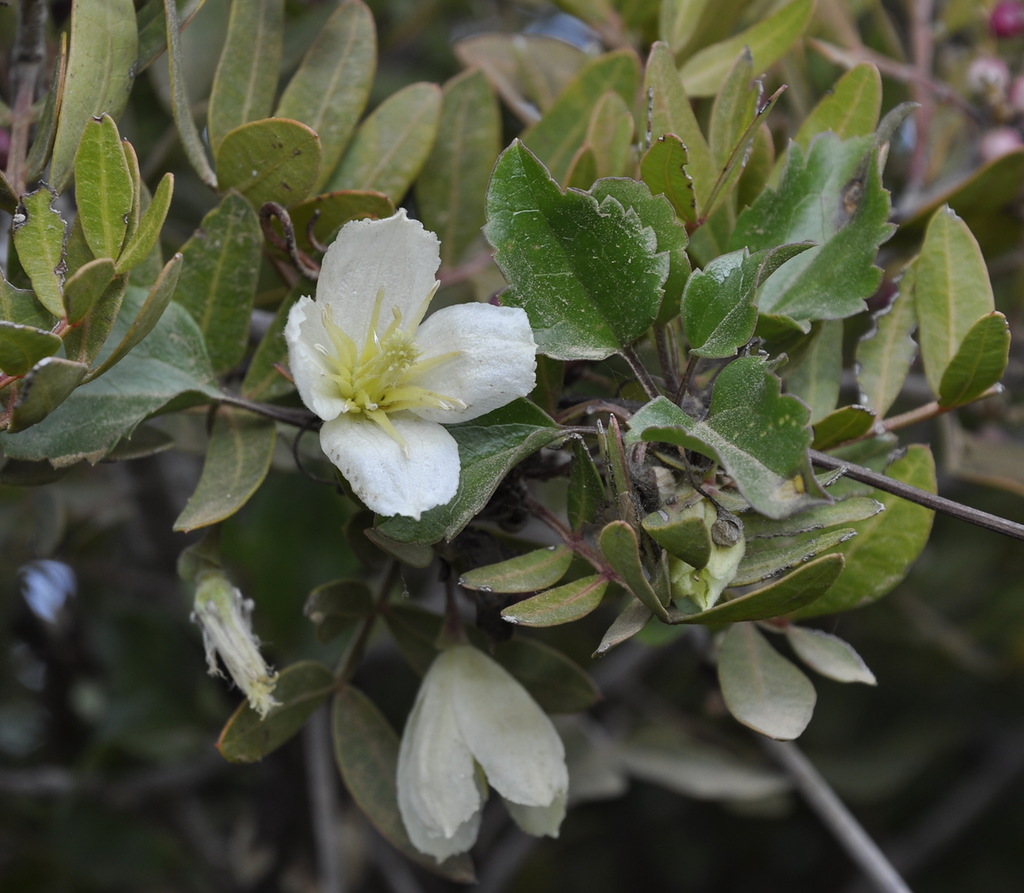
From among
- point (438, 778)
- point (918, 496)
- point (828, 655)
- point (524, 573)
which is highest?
point (918, 496)

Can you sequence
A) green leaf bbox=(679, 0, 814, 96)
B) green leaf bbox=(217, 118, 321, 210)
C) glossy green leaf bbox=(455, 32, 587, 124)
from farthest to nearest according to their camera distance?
glossy green leaf bbox=(455, 32, 587, 124)
green leaf bbox=(679, 0, 814, 96)
green leaf bbox=(217, 118, 321, 210)

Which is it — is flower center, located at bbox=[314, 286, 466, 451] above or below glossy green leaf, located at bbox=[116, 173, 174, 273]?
below

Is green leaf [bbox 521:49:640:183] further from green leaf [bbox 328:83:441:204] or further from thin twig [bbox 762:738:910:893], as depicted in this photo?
thin twig [bbox 762:738:910:893]

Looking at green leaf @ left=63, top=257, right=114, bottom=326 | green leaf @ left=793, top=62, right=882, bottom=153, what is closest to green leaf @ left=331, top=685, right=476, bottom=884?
green leaf @ left=63, top=257, right=114, bottom=326

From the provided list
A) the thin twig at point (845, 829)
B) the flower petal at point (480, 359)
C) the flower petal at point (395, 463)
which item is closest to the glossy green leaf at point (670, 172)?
the flower petal at point (480, 359)

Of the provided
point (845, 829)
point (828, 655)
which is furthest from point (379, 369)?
point (845, 829)

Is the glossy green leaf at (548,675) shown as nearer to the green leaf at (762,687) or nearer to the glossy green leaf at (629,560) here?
the green leaf at (762,687)

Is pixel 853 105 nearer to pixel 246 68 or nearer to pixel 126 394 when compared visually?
pixel 246 68
